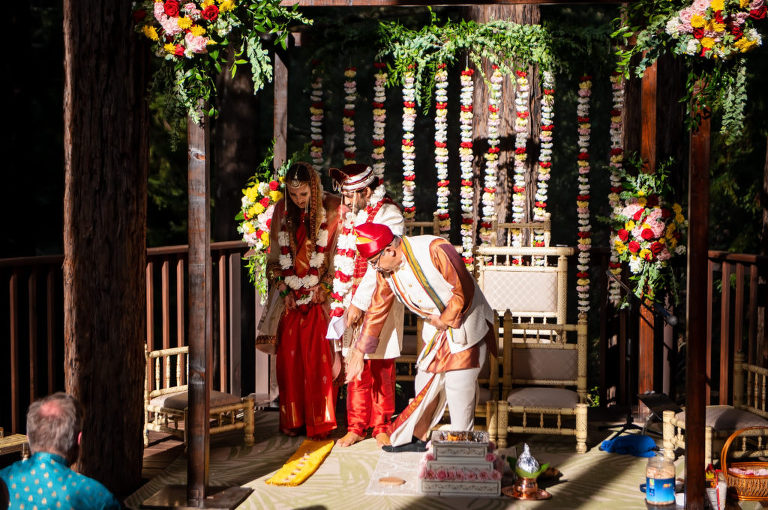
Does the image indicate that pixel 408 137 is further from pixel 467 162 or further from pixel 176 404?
pixel 176 404

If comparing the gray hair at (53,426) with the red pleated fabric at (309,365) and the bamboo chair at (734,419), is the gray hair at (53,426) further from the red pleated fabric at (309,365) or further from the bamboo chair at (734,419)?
Result: the bamboo chair at (734,419)

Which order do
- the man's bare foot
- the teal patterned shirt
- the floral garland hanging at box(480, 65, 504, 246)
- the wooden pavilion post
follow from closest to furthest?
the teal patterned shirt < the wooden pavilion post < the man's bare foot < the floral garland hanging at box(480, 65, 504, 246)

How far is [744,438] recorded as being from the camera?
208 inches

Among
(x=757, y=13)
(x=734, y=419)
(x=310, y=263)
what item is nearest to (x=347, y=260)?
(x=310, y=263)

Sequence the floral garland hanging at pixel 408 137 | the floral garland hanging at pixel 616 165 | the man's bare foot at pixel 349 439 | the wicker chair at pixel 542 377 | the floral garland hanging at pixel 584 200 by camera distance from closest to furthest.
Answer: the wicker chair at pixel 542 377 < the man's bare foot at pixel 349 439 < the floral garland hanging at pixel 616 165 < the floral garland hanging at pixel 584 200 < the floral garland hanging at pixel 408 137

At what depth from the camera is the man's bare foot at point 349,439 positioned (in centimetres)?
611

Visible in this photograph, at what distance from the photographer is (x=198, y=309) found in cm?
488

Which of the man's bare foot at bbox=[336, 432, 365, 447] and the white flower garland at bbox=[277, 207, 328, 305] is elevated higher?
the white flower garland at bbox=[277, 207, 328, 305]

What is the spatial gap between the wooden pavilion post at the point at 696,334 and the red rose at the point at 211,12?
234cm

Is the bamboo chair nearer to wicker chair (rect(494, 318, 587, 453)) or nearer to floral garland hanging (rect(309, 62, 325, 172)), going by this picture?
wicker chair (rect(494, 318, 587, 453))

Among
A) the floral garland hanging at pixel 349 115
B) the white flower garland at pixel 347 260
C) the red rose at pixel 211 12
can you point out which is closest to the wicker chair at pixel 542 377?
the white flower garland at pixel 347 260

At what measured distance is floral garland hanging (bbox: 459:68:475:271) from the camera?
7527 mm

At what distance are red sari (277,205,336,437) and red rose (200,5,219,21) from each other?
1891 mm

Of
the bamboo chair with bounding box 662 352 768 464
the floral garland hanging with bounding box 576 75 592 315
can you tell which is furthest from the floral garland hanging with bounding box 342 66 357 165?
the bamboo chair with bounding box 662 352 768 464
